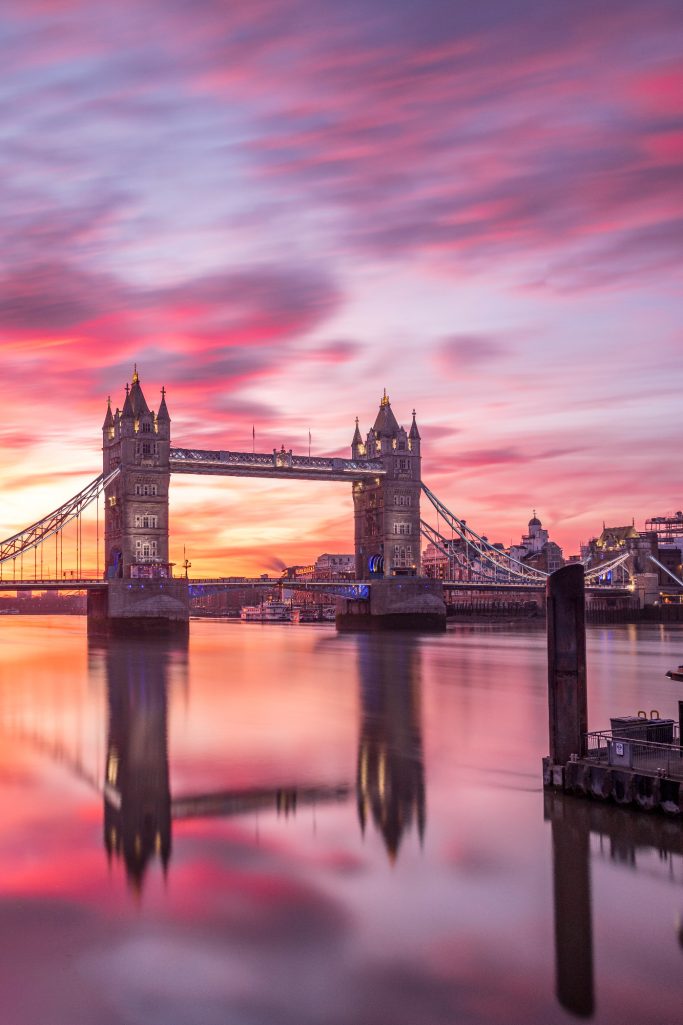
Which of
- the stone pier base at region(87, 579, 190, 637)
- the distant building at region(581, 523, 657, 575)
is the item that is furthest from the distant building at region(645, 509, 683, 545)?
the stone pier base at region(87, 579, 190, 637)

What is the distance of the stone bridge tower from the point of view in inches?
3184

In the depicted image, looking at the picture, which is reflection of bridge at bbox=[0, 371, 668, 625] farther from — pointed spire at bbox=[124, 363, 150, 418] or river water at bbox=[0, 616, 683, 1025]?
river water at bbox=[0, 616, 683, 1025]

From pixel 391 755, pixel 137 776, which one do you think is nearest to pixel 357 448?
pixel 391 755

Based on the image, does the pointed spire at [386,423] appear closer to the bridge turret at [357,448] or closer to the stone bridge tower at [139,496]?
the bridge turret at [357,448]

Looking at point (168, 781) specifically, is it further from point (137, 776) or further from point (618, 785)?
point (618, 785)

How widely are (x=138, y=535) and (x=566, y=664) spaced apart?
6720cm

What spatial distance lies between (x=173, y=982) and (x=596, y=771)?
27.9 feet

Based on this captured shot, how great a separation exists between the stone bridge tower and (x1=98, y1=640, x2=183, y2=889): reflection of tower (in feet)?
123

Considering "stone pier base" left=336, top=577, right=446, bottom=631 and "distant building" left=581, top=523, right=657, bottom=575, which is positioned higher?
"distant building" left=581, top=523, right=657, bottom=575

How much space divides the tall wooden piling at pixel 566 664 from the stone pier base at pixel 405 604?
75.6 metres

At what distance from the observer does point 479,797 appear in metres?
17.8

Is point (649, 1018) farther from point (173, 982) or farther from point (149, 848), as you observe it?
point (149, 848)

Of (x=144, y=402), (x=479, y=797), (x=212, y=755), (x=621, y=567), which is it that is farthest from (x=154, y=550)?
(x=621, y=567)

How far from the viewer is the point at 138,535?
81375 millimetres
